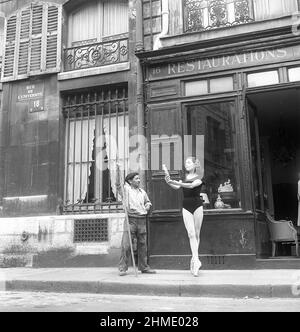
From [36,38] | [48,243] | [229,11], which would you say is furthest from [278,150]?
[36,38]

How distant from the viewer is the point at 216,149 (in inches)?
356

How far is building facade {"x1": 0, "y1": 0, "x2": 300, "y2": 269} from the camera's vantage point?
28.5 feet

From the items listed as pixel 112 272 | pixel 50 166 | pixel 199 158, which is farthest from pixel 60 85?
pixel 112 272

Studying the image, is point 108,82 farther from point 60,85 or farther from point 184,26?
point 184,26

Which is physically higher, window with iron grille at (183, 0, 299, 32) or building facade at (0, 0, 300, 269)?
window with iron grille at (183, 0, 299, 32)

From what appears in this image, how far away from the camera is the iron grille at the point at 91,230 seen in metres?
9.48

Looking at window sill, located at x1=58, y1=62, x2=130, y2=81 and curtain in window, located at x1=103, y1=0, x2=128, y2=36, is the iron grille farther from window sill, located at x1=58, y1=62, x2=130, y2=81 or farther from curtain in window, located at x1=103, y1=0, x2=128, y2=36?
curtain in window, located at x1=103, y1=0, x2=128, y2=36

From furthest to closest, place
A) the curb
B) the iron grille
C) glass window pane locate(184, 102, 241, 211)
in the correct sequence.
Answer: the iron grille < glass window pane locate(184, 102, 241, 211) < the curb

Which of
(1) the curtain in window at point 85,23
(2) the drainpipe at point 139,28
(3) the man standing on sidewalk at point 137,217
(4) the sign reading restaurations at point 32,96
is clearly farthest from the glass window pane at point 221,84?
(4) the sign reading restaurations at point 32,96

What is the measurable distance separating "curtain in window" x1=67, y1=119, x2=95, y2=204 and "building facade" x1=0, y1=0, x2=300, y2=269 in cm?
3

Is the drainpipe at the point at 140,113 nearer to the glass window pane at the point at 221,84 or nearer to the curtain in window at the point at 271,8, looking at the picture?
the glass window pane at the point at 221,84

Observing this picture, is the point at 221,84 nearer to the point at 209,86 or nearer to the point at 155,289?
the point at 209,86

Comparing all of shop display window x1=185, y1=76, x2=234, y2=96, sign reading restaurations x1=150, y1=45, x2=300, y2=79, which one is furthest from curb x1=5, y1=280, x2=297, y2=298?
sign reading restaurations x1=150, y1=45, x2=300, y2=79

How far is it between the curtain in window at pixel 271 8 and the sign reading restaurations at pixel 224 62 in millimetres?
951
